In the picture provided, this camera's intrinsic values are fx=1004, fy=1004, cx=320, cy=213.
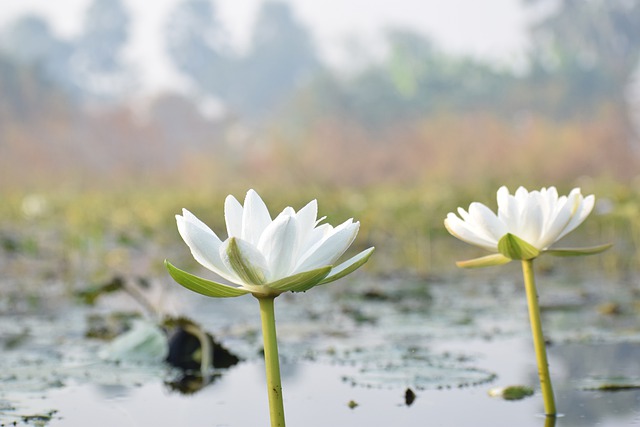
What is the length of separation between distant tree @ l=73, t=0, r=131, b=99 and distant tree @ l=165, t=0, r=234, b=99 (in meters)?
1.89

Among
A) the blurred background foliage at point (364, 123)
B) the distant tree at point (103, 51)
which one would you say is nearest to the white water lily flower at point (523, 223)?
the blurred background foliage at point (364, 123)

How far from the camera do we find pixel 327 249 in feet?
4.63

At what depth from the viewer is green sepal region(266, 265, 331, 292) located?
134 centimetres

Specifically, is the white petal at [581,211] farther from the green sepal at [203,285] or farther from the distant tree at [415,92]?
the distant tree at [415,92]

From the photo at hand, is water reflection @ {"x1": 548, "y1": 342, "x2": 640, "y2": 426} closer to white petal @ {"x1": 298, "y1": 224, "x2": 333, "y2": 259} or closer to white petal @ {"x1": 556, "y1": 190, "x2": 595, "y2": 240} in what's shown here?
white petal @ {"x1": 556, "y1": 190, "x2": 595, "y2": 240}

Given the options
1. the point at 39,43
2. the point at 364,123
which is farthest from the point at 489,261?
the point at 39,43

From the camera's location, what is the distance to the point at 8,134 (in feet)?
78.8

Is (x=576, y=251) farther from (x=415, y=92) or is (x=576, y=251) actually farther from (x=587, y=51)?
(x=587, y=51)

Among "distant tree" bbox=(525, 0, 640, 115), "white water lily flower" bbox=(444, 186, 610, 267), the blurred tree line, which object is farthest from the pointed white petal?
"distant tree" bbox=(525, 0, 640, 115)

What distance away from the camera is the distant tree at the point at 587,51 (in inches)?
988

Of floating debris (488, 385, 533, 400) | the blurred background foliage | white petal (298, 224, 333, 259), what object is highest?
the blurred background foliage

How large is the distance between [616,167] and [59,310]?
1854 cm

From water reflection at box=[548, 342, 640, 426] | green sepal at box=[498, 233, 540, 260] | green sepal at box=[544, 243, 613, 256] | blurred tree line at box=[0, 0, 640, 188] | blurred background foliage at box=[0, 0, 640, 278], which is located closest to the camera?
green sepal at box=[498, 233, 540, 260]

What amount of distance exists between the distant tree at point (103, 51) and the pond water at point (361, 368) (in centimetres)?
3069
